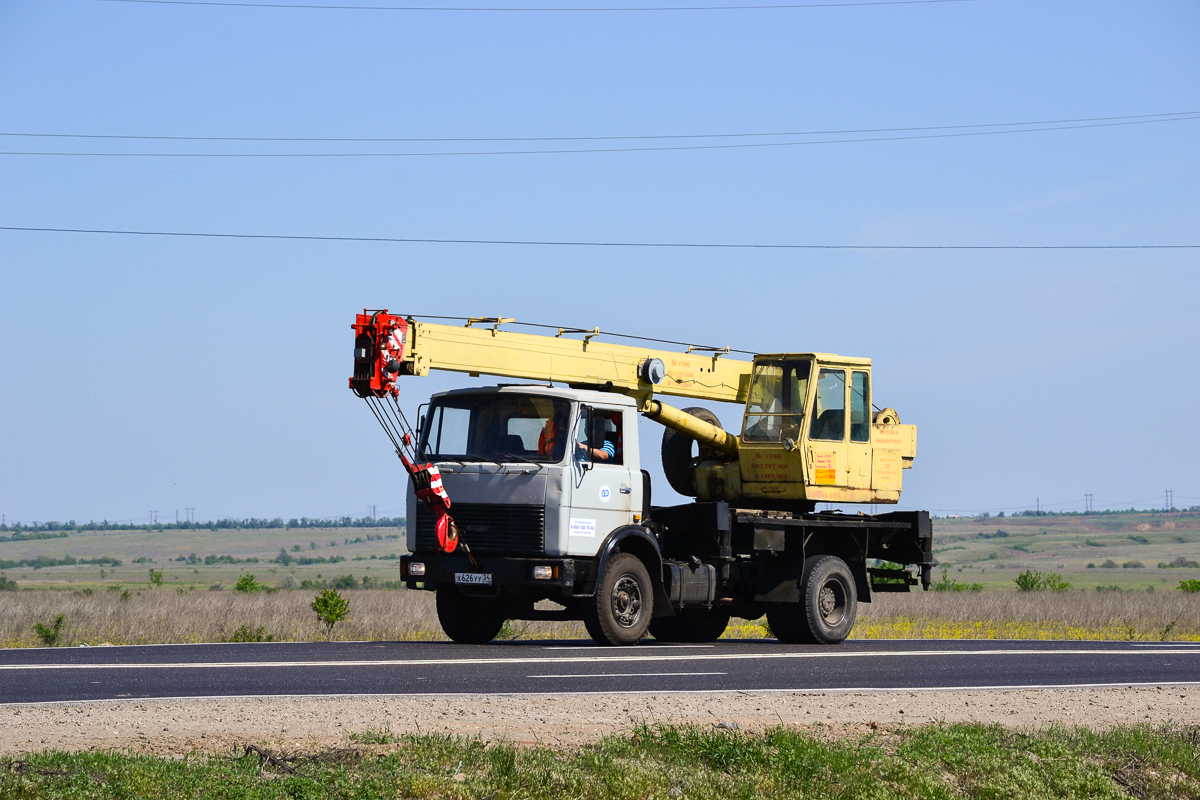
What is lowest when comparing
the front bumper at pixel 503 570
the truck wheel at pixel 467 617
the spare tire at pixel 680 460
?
the truck wheel at pixel 467 617

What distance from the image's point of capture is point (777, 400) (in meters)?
20.5

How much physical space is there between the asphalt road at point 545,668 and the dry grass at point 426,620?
5941mm

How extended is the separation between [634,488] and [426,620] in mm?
9426

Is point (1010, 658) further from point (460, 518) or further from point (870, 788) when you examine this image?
point (870, 788)

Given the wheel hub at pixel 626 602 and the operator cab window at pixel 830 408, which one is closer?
the wheel hub at pixel 626 602

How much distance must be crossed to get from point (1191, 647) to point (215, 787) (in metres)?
16.0

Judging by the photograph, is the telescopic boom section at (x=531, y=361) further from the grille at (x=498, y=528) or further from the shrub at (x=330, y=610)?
the shrub at (x=330, y=610)

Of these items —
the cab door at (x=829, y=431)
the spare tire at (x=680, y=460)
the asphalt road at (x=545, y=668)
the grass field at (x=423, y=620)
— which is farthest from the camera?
the grass field at (x=423, y=620)

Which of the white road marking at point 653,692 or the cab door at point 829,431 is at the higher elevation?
the cab door at point 829,431

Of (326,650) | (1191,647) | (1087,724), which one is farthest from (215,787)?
(1191,647)

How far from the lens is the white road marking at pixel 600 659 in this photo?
14141 mm

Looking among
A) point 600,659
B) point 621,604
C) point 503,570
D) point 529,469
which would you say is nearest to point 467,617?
point 503,570

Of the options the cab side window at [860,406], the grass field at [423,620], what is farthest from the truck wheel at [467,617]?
the cab side window at [860,406]

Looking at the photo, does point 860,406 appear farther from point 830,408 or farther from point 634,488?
point 634,488
